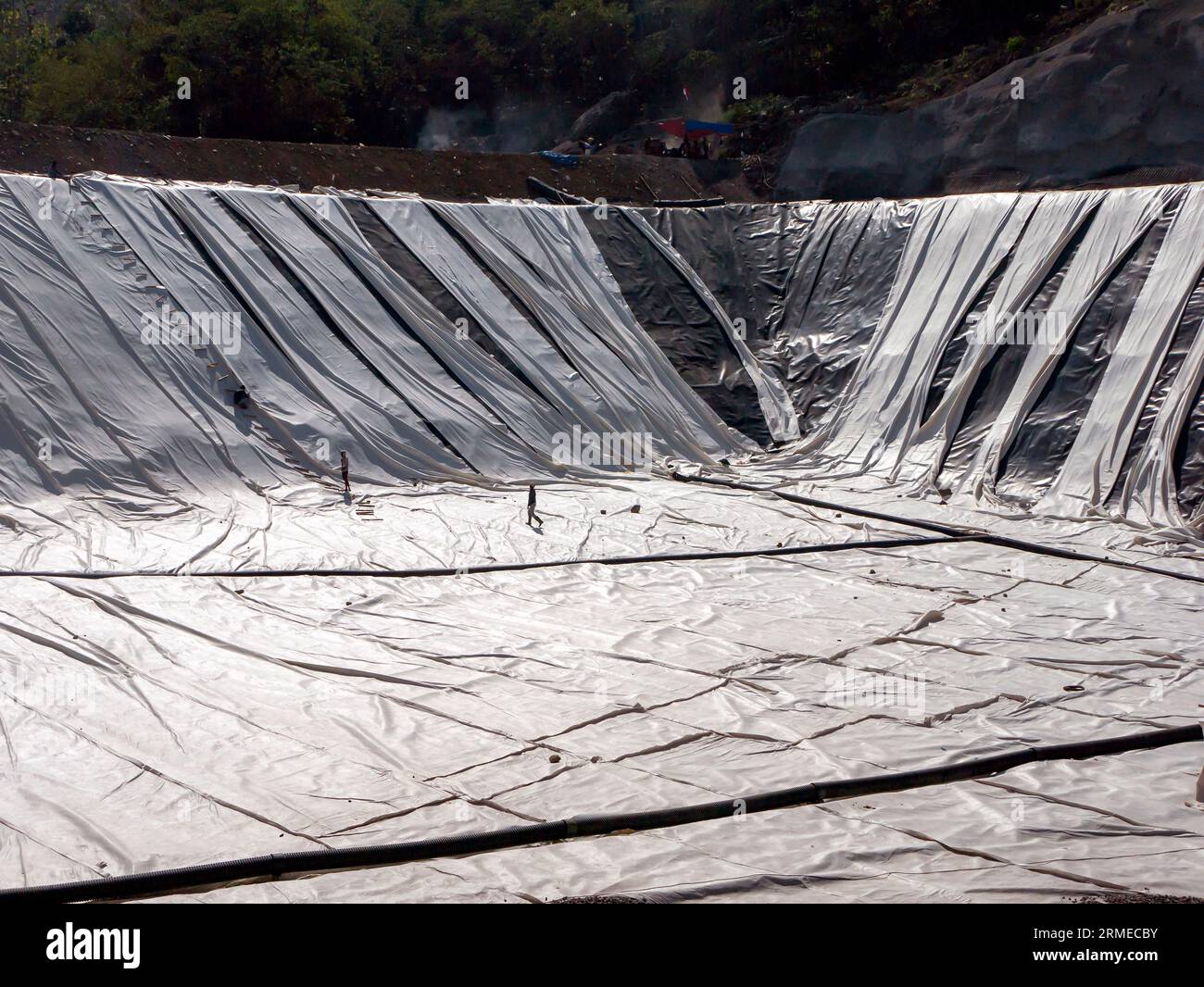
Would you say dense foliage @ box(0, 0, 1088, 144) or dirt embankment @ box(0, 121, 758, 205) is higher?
dense foliage @ box(0, 0, 1088, 144)

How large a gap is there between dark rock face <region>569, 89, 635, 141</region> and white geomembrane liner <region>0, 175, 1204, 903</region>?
11977 mm

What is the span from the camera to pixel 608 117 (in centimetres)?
2155

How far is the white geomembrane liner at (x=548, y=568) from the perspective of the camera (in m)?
2.94

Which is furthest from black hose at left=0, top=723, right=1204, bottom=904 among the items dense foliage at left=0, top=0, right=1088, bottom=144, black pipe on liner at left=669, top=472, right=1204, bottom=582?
dense foliage at left=0, top=0, right=1088, bottom=144

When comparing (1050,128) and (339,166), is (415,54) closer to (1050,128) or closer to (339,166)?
(339,166)

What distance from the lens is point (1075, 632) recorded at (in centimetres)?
474

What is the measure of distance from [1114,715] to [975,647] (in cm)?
79

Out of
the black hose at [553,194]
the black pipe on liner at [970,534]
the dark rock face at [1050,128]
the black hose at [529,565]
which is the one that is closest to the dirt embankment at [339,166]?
the black hose at [553,194]

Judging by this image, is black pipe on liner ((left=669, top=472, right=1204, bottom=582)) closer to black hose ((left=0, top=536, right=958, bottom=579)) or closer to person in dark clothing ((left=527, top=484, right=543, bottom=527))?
black hose ((left=0, top=536, right=958, bottom=579))

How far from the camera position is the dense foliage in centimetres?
1616

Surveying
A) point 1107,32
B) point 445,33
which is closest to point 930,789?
point 1107,32

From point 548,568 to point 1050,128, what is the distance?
1000cm

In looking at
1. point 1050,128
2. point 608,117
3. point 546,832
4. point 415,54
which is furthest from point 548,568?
point 415,54
